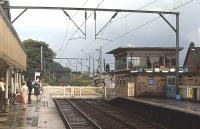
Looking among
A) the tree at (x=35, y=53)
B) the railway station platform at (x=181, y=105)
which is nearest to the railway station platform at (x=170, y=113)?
the railway station platform at (x=181, y=105)

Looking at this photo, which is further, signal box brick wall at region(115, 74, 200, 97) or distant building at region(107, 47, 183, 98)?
distant building at region(107, 47, 183, 98)

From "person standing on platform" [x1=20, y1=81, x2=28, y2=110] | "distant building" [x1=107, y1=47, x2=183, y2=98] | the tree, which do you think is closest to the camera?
"person standing on platform" [x1=20, y1=81, x2=28, y2=110]

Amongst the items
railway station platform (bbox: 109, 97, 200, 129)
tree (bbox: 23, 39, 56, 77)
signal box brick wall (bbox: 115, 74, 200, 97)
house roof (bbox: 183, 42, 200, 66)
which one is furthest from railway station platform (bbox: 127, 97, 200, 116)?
tree (bbox: 23, 39, 56, 77)

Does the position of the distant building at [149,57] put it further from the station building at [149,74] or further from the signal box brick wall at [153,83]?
the signal box brick wall at [153,83]

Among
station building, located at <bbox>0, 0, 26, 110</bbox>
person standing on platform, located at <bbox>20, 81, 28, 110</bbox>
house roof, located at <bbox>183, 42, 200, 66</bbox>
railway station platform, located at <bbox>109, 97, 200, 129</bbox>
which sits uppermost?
house roof, located at <bbox>183, 42, 200, 66</bbox>

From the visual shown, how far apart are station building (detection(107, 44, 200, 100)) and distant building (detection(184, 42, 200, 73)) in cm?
2507

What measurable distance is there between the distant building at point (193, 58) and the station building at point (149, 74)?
25.1 meters

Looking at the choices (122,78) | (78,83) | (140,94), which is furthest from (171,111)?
(78,83)

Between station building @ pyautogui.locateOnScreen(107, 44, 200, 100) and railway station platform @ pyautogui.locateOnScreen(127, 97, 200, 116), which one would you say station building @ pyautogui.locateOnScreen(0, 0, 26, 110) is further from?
station building @ pyautogui.locateOnScreen(107, 44, 200, 100)

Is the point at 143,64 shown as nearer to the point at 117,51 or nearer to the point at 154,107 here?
the point at 117,51

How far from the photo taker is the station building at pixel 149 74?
4541 centimetres

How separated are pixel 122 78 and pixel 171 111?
28590 millimetres

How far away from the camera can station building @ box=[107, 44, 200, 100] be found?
45.4m

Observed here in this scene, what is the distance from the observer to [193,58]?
8500 cm
